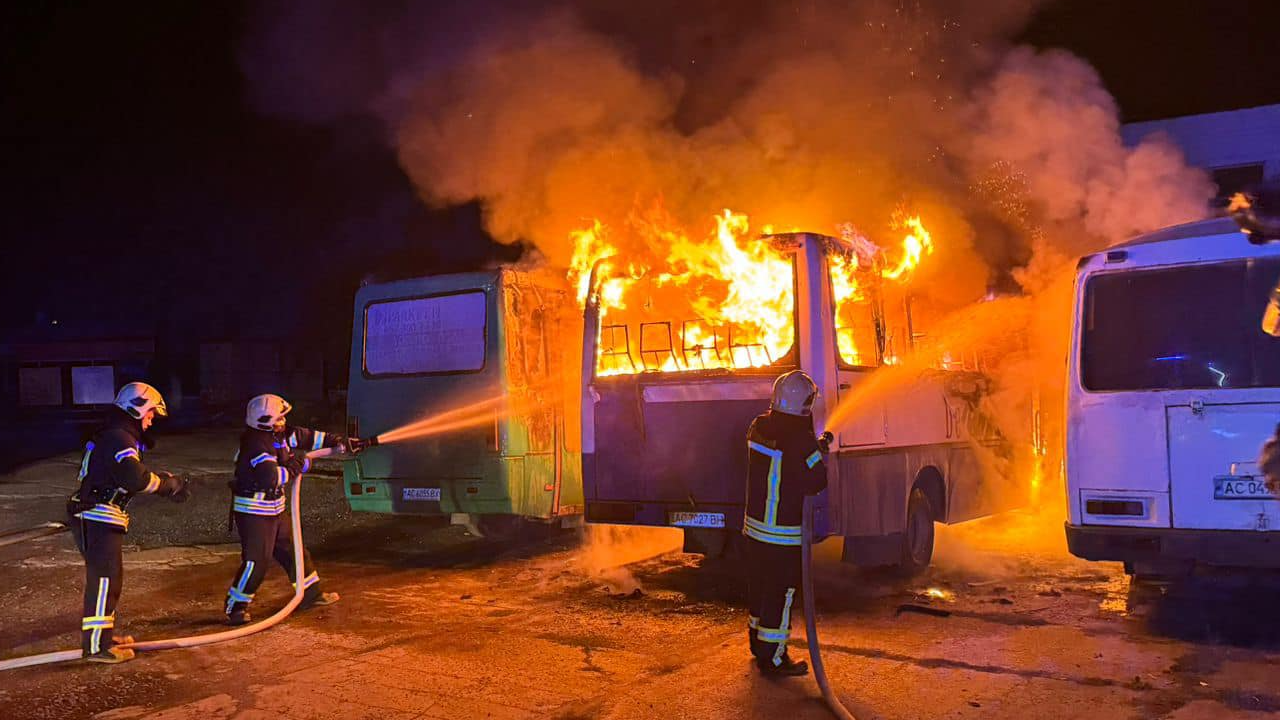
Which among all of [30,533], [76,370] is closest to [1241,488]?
[30,533]

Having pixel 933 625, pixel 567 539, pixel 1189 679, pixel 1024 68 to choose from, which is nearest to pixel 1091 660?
pixel 1189 679

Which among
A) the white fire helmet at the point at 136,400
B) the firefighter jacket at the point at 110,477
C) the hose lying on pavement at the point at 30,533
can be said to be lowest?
the hose lying on pavement at the point at 30,533

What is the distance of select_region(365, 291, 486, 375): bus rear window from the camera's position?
32.8ft

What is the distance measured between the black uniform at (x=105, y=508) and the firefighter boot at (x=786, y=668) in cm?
397

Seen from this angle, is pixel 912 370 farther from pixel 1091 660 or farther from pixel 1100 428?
pixel 1091 660

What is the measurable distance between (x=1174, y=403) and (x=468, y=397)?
6.08 metres

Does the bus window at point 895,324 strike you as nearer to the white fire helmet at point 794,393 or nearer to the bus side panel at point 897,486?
the bus side panel at point 897,486

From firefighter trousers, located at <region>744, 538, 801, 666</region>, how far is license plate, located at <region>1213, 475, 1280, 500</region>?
Result: 2815 millimetres

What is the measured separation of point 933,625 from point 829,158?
6914 mm

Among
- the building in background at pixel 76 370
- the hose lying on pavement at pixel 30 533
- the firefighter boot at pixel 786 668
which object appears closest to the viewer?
the firefighter boot at pixel 786 668

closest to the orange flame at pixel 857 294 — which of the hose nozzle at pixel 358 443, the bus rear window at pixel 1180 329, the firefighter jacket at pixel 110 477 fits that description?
the bus rear window at pixel 1180 329

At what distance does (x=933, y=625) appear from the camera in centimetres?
702

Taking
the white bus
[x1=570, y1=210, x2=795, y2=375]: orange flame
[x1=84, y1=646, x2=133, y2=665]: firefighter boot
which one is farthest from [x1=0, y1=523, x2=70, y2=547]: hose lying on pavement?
the white bus

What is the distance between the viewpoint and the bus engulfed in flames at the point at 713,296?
8109 millimetres
